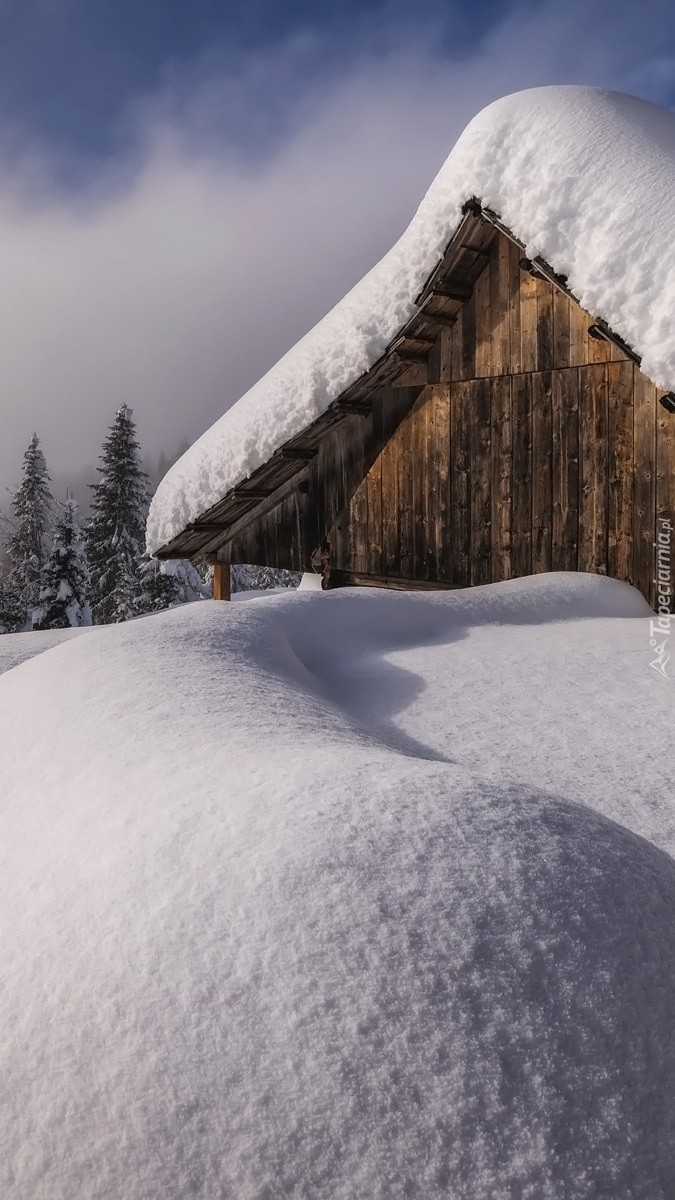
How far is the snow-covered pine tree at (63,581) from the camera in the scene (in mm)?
26328

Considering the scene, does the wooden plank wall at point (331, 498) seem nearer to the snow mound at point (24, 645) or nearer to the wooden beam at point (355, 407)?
the wooden beam at point (355, 407)

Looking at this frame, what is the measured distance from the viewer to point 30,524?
A: 3194cm

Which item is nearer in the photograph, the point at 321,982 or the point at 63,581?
the point at 321,982

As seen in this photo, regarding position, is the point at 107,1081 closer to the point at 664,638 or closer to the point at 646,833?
the point at 646,833

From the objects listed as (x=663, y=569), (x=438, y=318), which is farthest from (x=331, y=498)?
(x=663, y=569)

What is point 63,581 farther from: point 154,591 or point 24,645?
point 24,645

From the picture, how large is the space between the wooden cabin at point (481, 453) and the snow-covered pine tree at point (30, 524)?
24378 mm

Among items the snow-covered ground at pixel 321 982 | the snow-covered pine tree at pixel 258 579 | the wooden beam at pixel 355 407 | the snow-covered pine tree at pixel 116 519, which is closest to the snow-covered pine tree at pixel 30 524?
the snow-covered pine tree at pixel 116 519

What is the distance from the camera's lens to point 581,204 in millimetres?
5715

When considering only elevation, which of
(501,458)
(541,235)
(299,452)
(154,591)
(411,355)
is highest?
(541,235)

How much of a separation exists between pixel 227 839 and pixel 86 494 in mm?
179354

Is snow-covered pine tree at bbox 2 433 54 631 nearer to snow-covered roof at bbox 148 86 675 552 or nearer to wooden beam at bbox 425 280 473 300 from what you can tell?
snow-covered roof at bbox 148 86 675 552

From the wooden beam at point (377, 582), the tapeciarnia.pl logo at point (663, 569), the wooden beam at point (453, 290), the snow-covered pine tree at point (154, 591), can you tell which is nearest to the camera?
the tapeciarnia.pl logo at point (663, 569)

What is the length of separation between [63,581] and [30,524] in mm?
6565
